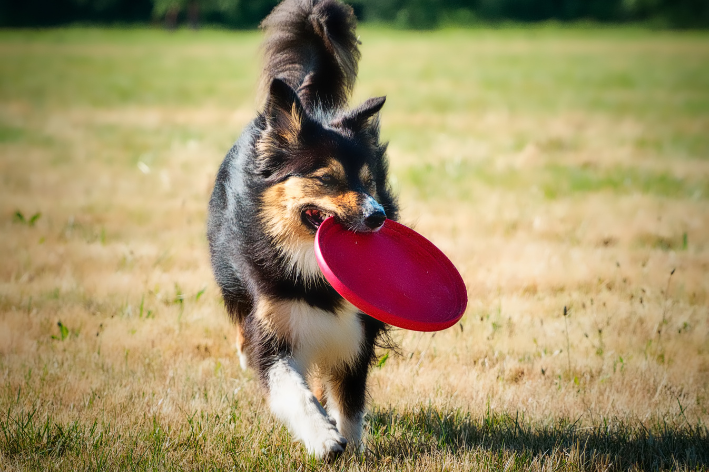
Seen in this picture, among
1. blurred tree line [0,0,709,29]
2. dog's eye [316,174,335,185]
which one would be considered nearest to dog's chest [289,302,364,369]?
dog's eye [316,174,335,185]

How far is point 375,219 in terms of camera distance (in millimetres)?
3346

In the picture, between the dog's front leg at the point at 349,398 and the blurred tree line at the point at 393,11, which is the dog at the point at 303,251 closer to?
the dog's front leg at the point at 349,398

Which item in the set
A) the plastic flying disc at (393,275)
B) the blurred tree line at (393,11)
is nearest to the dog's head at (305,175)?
the plastic flying disc at (393,275)

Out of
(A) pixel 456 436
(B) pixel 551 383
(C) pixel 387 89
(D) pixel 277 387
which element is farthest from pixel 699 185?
(C) pixel 387 89

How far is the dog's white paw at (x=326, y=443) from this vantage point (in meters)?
3.14

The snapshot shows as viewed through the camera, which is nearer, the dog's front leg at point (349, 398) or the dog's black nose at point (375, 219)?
the dog's black nose at point (375, 219)

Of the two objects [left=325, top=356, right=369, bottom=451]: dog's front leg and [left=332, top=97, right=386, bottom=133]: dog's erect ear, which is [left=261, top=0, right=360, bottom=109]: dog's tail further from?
[left=325, top=356, right=369, bottom=451]: dog's front leg

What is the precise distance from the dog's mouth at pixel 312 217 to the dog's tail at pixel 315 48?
1.27 meters

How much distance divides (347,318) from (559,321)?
2.41 meters

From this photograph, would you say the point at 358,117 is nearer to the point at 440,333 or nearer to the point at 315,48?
the point at 315,48

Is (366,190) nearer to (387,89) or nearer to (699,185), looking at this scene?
(699,185)

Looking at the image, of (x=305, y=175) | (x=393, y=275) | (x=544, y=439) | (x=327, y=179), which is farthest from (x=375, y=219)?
(x=544, y=439)

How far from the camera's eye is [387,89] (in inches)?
850

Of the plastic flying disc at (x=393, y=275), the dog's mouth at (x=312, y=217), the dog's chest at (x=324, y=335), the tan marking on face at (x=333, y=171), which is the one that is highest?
the tan marking on face at (x=333, y=171)
